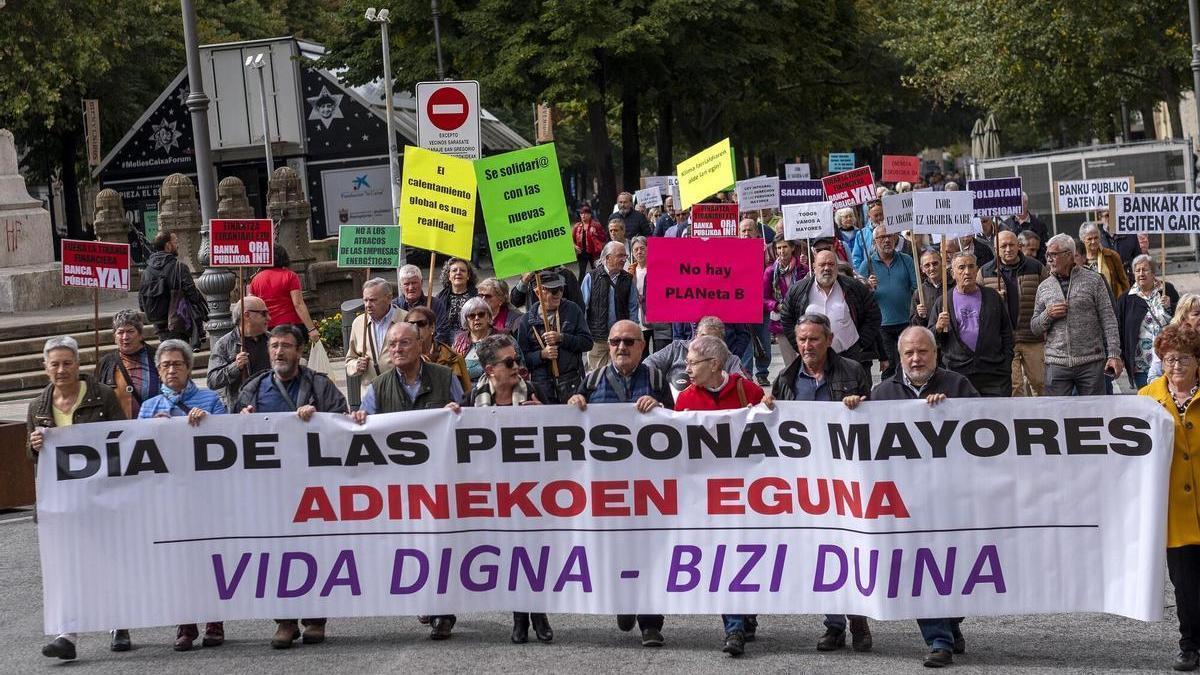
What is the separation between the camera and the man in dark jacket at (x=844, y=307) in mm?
12688

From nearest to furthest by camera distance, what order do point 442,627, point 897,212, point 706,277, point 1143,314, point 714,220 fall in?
point 442,627 < point 706,277 < point 1143,314 < point 897,212 < point 714,220

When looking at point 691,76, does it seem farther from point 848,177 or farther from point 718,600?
point 718,600

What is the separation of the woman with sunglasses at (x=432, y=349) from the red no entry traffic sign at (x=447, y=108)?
713cm

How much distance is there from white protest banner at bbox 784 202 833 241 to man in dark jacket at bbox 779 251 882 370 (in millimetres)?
3337

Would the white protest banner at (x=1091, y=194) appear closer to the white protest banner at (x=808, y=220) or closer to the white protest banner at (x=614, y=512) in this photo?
the white protest banner at (x=808, y=220)

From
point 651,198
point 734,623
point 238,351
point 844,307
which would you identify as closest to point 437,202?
point 238,351

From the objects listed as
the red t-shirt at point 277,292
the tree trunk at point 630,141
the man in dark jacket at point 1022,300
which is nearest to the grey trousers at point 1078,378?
the man in dark jacket at point 1022,300

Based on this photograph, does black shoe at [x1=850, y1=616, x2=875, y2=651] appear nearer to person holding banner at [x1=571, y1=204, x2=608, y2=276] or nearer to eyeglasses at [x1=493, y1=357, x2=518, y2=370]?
eyeglasses at [x1=493, y1=357, x2=518, y2=370]

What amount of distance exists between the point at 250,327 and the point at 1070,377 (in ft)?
17.8

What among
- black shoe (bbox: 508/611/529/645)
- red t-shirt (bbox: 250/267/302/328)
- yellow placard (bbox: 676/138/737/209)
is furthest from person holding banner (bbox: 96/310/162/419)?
yellow placard (bbox: 676/138/737/209)

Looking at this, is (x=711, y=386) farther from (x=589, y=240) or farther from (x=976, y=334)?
(x=589, y=240)

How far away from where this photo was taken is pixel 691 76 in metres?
38.2

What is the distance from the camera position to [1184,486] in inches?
296

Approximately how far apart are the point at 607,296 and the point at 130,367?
5.21m
